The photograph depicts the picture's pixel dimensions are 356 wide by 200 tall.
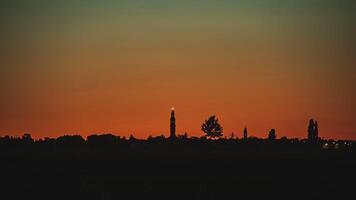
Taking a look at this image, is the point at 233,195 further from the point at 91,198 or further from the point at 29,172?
the point at 29,172

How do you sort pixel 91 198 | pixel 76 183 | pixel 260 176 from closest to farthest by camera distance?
pixel 91 198 → pixel 76 183 → pixel 260 176

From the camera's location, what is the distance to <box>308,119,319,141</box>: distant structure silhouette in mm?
178675

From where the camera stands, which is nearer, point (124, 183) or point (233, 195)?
point (233, 195)

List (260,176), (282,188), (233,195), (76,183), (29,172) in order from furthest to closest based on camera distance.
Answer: (29,172) < (260,176) < (76,183) < (282,188) < (233,195)

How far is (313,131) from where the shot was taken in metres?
181

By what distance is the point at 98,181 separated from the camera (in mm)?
49969

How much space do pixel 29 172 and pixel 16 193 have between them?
2041cm

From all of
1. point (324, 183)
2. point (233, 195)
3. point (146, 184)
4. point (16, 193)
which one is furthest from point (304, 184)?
point (16, 193)

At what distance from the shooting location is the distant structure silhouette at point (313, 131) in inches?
7034

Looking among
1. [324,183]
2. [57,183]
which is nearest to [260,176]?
[324,183]

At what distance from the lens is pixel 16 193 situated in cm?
4216

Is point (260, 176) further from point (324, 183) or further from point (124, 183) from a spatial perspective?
point (124, 183)

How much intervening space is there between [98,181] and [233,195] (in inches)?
507

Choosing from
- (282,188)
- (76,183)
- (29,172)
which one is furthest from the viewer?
(29,172)
